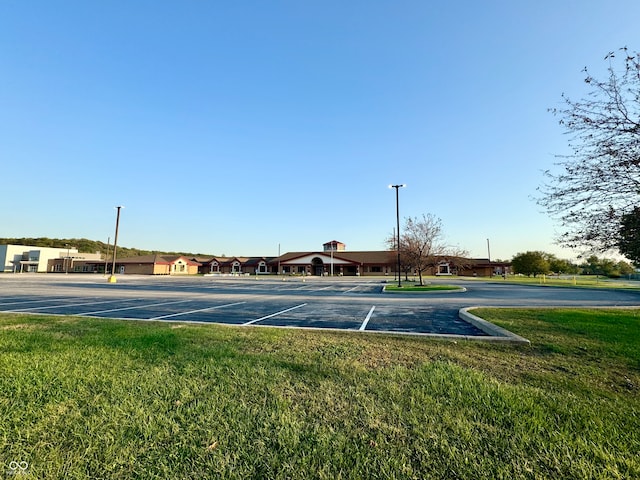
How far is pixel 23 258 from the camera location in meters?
78.6

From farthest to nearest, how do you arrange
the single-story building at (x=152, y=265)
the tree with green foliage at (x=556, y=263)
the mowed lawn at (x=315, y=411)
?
the single-story building at (x=152, y=265) < the tree with green foliage at (x=556, y=263) < the mowed lawn at (x=315, y=411)

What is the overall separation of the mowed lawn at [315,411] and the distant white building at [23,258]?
9497 centimetres

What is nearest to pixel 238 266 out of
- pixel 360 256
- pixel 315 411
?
pixel 360 256

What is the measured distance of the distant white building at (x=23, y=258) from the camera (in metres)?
75.8

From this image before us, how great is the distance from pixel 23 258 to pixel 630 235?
109 meters

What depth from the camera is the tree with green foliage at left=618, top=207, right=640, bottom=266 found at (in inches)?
269

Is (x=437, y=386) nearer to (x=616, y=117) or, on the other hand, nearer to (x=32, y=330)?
(x=616, y=117)

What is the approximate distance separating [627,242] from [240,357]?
28.7 ft

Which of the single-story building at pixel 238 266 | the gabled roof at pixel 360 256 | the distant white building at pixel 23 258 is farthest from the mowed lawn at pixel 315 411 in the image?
the distant white building at pixel 23 258

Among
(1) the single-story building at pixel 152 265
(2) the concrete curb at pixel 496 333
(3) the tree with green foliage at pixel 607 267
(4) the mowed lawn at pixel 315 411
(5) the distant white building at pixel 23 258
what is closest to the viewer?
(4) the mowed lawn at pixel 315 411

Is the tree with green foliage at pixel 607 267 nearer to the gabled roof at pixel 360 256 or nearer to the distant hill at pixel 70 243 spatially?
the gabled roof at pixel 360 256

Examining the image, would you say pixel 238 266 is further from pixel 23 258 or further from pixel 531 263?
pixel 531 263

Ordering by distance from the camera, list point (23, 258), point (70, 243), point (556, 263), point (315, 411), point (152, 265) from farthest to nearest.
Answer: point (70, 243) < point (23, 258) < point (152, 265) < point (556, 263) < point (315, 411)

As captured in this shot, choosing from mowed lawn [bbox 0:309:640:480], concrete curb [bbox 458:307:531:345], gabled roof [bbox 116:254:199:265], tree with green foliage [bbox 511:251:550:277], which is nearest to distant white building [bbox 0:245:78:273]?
gabled roof [bbox 116:254:199:265]
